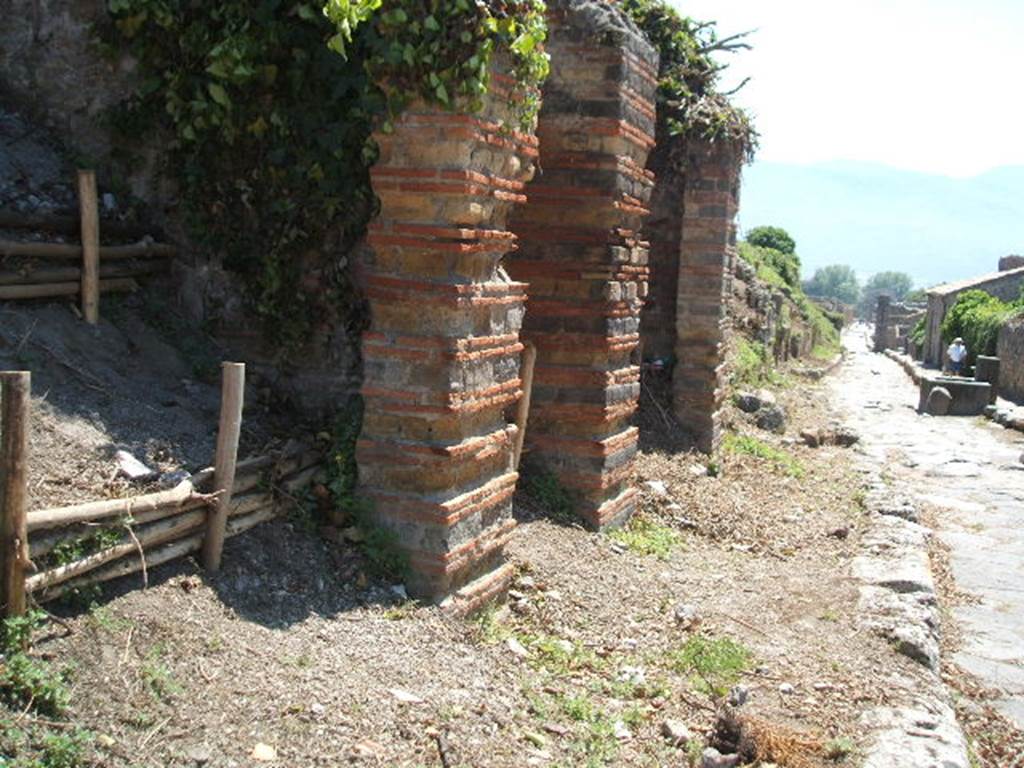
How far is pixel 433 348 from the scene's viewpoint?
5191 mm

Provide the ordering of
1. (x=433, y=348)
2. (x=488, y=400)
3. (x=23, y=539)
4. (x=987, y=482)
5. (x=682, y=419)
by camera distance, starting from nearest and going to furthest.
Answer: (x=23, y=539)
(x=433, y=348)
(x=488, y=400)
(x=682, y=419)
(x=987, y=482)

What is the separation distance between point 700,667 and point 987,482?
868 cm

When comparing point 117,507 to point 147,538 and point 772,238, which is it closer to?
point 147,538

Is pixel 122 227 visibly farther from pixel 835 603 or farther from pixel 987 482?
pixel 987 482

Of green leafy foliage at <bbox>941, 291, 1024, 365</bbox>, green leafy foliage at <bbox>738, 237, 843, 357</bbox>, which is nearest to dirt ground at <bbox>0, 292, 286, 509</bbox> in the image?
green leafy foliage at <bbox>738, 237, 843, 357</bbox>

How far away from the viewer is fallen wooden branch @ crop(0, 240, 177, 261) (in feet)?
16.2

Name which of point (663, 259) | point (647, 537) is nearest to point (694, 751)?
point (647, 537)

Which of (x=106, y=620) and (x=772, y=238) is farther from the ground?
(x=772, y=238)

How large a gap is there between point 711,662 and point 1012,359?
69.5 ft

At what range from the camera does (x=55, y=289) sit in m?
5.09

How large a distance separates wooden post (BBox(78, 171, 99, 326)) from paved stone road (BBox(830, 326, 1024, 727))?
5453mm

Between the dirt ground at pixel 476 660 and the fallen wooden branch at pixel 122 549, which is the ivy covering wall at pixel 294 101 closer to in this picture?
the dirt ground at pixel 476 660

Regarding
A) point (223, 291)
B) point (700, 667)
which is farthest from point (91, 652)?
point (700, 667)

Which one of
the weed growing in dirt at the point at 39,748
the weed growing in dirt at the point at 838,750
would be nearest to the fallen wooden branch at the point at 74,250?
the weed growing in dirt at the point at 39,748
